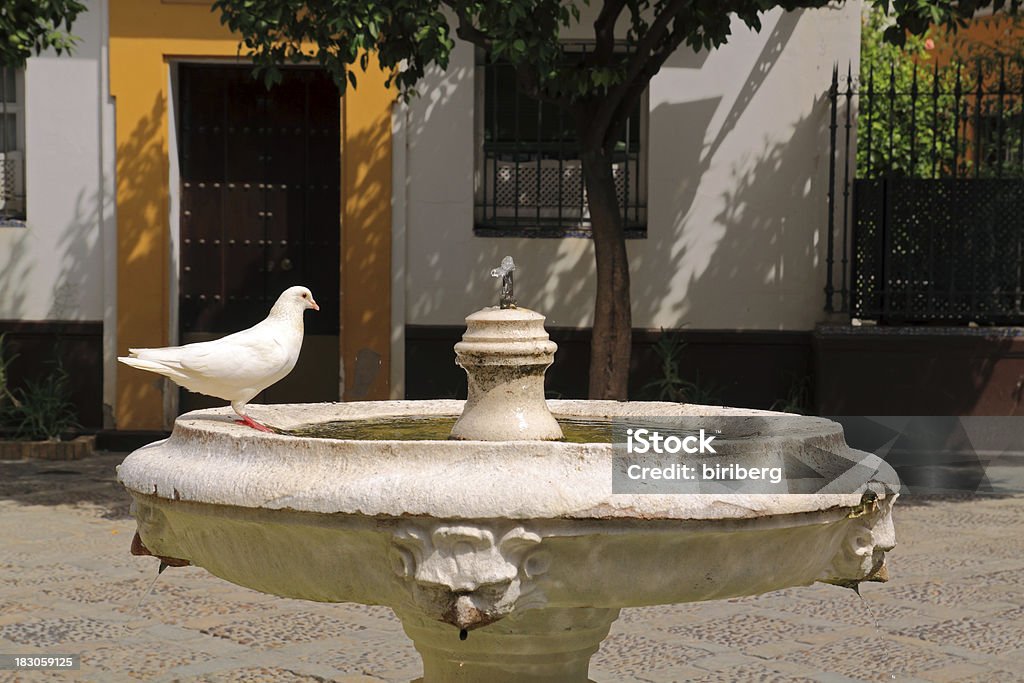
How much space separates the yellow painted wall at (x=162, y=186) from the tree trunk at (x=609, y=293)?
235 cm

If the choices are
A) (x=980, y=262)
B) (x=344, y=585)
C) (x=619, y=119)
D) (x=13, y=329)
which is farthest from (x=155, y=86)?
(x=344, y=585)

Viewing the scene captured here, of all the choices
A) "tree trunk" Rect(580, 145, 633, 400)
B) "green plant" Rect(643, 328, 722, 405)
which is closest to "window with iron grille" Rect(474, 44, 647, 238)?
"green plant" Rect(643, 328, 722, 405)

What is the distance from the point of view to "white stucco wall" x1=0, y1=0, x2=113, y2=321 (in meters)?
11.5

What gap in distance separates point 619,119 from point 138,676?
5.63 metres

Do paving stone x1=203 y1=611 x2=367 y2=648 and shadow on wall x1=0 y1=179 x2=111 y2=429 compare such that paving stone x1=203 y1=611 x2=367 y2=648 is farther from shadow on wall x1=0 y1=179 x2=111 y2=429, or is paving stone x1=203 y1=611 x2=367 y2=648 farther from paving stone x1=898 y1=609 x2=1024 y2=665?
shadow on wall x1=0 y1=179 x2=111 y2=429

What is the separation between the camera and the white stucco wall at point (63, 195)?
37.6 feet

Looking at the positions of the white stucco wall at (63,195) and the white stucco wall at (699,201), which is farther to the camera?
the white stucco wall at (63,195)

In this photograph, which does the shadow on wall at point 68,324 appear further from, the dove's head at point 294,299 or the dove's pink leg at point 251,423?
the dove's pink leg at point 251,423

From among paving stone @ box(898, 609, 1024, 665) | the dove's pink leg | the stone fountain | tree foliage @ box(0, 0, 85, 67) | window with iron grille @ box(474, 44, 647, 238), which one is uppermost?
tree foliage @ box(0, 0, 85, 67)

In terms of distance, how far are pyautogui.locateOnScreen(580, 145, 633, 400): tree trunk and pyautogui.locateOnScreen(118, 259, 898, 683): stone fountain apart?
5.88 meters

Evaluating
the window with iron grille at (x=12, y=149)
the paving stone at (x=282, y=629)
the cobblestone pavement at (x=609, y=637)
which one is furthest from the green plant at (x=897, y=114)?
the paving stone at (x=282, y=629)

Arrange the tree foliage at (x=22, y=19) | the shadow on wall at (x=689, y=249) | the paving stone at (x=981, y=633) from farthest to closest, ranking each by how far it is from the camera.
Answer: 1. the shadow on wall at (x=689, y=249)
2. the tree foliage at (x=22, y=19)
3. the paving stone at (x=981, y=633)

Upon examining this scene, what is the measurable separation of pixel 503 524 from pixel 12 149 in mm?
9834

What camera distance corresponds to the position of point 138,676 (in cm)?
511
